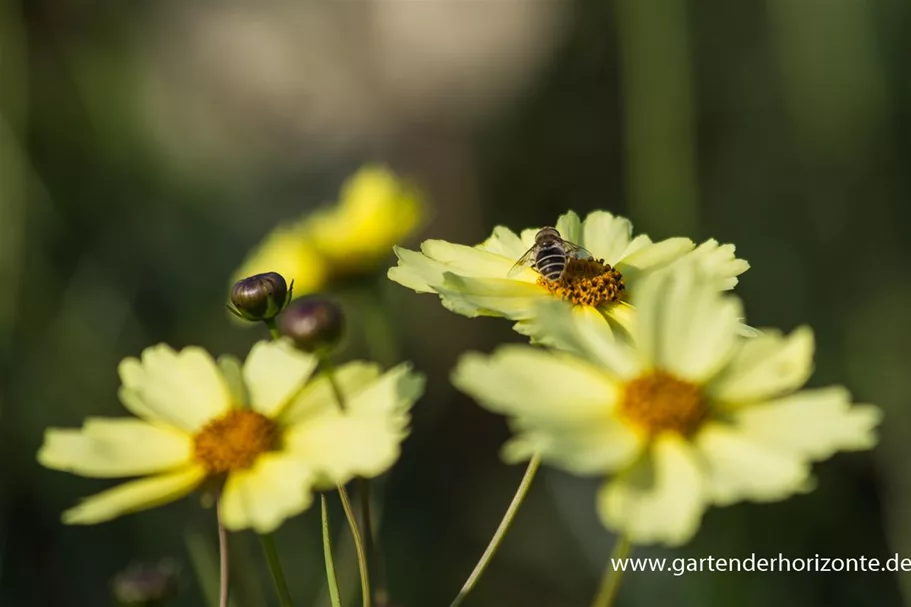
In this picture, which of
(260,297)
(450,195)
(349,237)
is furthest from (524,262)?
(450,195)

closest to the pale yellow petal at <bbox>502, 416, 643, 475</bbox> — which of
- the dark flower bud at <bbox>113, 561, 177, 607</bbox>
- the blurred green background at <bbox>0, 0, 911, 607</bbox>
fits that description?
the dark flower bud at <bbox>113, 561, 177, 607</bbox>

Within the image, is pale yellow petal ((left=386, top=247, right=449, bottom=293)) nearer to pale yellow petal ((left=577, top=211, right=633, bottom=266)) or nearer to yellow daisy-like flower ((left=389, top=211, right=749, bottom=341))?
yellow daisy-like flower ((left=389, top=211, right=749, bottom=341))

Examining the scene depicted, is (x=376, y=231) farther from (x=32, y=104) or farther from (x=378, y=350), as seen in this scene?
(x=32, y=104)


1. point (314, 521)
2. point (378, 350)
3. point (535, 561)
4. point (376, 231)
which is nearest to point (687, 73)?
point (376, 231)

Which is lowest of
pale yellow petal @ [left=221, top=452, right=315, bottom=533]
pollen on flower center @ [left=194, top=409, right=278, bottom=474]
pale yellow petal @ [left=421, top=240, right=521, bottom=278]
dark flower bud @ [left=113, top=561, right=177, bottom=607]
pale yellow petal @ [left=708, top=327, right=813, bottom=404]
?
dark flower bud @ [left=113, top=561, right=177, bottom=607]

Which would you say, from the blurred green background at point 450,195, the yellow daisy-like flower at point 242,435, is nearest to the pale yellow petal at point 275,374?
the yellow daisy-like flower at point 242,435

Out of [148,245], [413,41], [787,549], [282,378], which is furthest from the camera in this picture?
[413,41]
